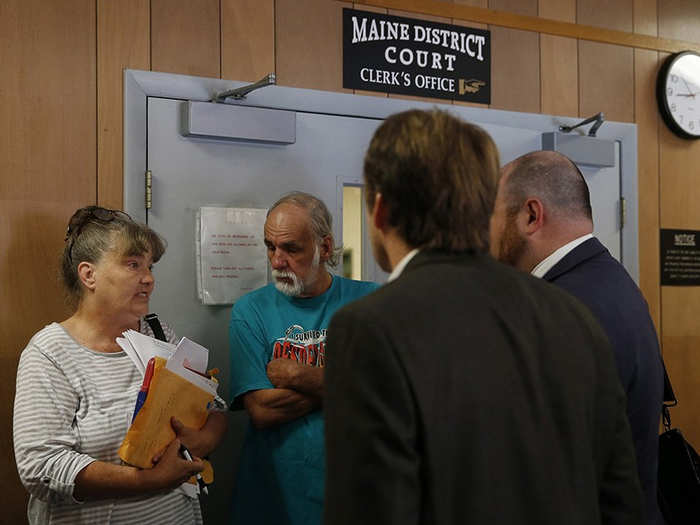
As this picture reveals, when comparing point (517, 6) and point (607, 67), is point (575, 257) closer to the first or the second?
point (517, 6)

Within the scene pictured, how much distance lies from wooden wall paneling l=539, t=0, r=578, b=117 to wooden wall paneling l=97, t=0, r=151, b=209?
1.61 metres

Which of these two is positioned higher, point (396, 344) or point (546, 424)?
point (396, 344)

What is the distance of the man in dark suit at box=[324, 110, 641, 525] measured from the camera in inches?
36.3

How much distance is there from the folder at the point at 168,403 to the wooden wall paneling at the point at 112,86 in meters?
0.71

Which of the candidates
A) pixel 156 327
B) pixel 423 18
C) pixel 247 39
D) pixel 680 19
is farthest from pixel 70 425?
pixel 680 19

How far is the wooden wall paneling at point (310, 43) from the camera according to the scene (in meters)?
2.55

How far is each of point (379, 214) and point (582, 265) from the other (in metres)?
0.74

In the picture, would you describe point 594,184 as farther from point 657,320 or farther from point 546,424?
point 546,424

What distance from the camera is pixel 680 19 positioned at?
331 cm

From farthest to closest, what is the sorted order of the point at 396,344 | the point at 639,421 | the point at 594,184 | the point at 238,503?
1. the point at 594,184
2. the point at 238,503
3. the point at 639,421
4. the point at 396,344

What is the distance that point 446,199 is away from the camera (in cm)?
102

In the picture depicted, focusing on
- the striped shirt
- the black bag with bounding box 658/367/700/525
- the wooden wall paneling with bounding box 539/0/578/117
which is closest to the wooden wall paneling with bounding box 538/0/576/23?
the wooden wall paneling with bounding box 539/0/578/117

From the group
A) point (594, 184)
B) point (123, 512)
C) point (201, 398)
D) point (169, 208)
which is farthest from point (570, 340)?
point (594, 184)

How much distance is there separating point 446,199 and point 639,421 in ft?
2.48
